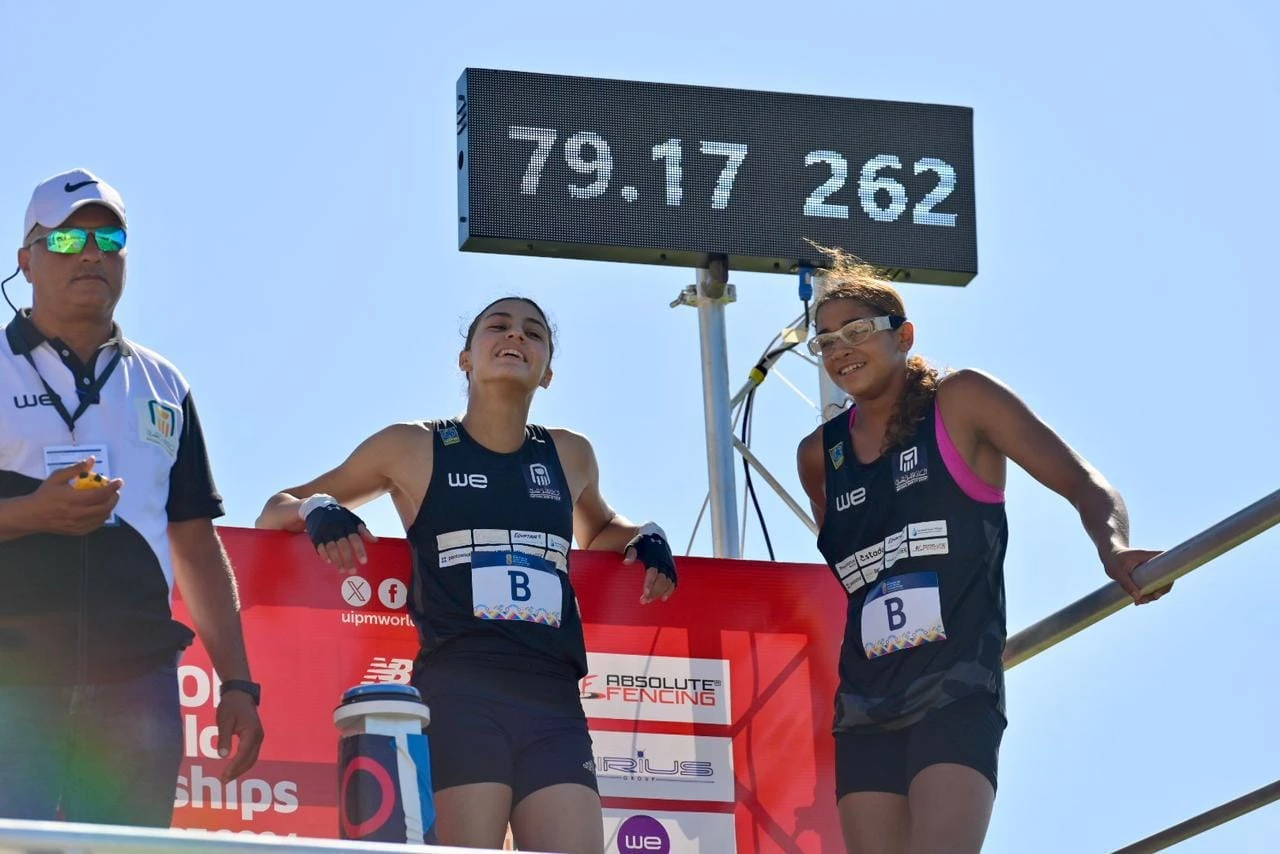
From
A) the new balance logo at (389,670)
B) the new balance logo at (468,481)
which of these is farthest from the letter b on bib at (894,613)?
the new balance logo at (389,670)

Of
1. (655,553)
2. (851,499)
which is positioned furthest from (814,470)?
(655,553)

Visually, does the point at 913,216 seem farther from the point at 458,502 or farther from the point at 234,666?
the point at 234,666

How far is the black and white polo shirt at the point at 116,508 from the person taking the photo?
4.05 m

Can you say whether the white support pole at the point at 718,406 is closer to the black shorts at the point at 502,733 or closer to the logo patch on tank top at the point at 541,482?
the logo patch on tank top at the point at 541,482

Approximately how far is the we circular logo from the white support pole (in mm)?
2011

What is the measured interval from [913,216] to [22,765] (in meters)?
5.12

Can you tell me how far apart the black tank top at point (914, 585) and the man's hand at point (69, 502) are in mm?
1691

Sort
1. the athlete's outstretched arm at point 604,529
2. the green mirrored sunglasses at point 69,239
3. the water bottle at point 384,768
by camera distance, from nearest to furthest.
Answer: the water bottle at point 384,768
the green mirrored sunglasses at point 69,239
the athlete's outstretched arm at point 604,529

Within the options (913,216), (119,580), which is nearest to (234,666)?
(119,580)

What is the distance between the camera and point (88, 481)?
4.00 meters

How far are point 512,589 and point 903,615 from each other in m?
0.89

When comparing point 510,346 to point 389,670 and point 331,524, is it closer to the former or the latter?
point 331,524

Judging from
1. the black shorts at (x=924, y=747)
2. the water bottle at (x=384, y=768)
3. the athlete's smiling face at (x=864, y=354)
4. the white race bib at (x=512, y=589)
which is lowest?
the water bottle at (x=384, y=768)

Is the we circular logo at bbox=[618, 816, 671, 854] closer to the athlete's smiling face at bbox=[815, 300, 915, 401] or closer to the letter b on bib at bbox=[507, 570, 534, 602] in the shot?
the letter b on bib at bbox=[507, 570, 534, 602]
